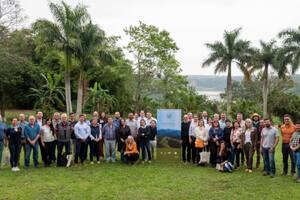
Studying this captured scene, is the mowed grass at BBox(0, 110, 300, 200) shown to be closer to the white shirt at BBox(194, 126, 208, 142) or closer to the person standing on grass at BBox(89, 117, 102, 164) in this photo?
the person standing on grass at BBox(89, 117, 102, 164)

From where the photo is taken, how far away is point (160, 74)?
4131cm

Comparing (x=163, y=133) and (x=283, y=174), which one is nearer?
(x=283, y=174)

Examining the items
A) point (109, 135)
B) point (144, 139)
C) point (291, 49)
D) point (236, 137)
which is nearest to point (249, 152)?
point (236, 137)

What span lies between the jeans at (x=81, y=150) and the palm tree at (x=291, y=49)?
26.4 m

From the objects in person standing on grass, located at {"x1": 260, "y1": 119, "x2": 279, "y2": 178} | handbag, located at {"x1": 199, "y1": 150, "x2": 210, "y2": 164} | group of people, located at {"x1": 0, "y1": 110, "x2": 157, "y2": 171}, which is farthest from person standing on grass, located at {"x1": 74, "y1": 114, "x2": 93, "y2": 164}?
person standing on grass, located at {"x1": 260, "y1": 119, "x2": 279, "y2": 178}

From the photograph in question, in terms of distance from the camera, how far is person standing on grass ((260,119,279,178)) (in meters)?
11.5

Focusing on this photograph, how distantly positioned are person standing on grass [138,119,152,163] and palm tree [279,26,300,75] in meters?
24.8

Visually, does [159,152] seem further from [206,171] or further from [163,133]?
[206,171]

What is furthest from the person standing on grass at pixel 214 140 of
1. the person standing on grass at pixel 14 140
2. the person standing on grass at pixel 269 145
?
the person standing on grass at pixel 14 140

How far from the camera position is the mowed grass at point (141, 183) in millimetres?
9180

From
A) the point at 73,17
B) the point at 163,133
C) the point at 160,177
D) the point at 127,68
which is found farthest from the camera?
the point at 127,68

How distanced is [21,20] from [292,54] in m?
22.7

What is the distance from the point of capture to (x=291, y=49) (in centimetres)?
3591

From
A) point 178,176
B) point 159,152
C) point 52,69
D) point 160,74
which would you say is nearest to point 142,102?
point 160,74
